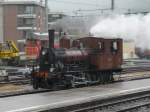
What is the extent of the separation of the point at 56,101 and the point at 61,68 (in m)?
5.93

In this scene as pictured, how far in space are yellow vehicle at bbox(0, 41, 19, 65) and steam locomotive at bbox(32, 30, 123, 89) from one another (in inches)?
787

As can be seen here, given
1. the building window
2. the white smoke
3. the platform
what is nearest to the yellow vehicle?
the white smoke

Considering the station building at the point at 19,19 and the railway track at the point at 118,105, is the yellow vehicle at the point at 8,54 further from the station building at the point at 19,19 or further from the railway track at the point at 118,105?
the station building at the point at 19,19

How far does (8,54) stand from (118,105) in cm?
3018

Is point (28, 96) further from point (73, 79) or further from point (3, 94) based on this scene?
point (73, 79)

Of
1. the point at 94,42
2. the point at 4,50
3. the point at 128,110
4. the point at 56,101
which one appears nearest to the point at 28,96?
the point at 56,101

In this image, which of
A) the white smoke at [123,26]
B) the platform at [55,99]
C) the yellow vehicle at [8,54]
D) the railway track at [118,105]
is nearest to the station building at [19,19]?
the yellow vehicle at [8,54]

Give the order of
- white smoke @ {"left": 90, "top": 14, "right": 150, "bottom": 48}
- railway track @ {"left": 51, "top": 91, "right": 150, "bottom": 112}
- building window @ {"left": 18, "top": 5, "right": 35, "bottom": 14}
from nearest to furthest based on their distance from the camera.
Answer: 1. railway track @ {"left": 51, "top": 91, "right": 150, "bottom": 112}
2. white smoke @ {"left": 90, "top": 14, "right": 150, "bottom": 48}
3. building window @ {"left": 18, "top": 5, "right": 35, "bottom": 14}

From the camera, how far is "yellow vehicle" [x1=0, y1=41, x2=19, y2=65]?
47375mm

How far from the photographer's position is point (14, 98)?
2059 centimetres

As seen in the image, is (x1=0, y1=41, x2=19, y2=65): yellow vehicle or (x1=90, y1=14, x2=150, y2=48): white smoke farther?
(x1=0, y1=41, x2=19, y2=65): yellow vehicle

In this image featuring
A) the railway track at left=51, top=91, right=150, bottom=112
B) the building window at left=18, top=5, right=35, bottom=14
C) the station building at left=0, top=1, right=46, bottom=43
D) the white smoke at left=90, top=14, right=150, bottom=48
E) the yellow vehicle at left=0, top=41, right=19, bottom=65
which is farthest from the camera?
the building window at left=18, top=5, right=35, bottom=14

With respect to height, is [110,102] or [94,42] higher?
[94,42]

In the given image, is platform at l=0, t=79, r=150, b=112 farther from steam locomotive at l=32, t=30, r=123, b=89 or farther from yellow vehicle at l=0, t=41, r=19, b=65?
yellow vehicle at l=0, t=41, r=19, b=65
